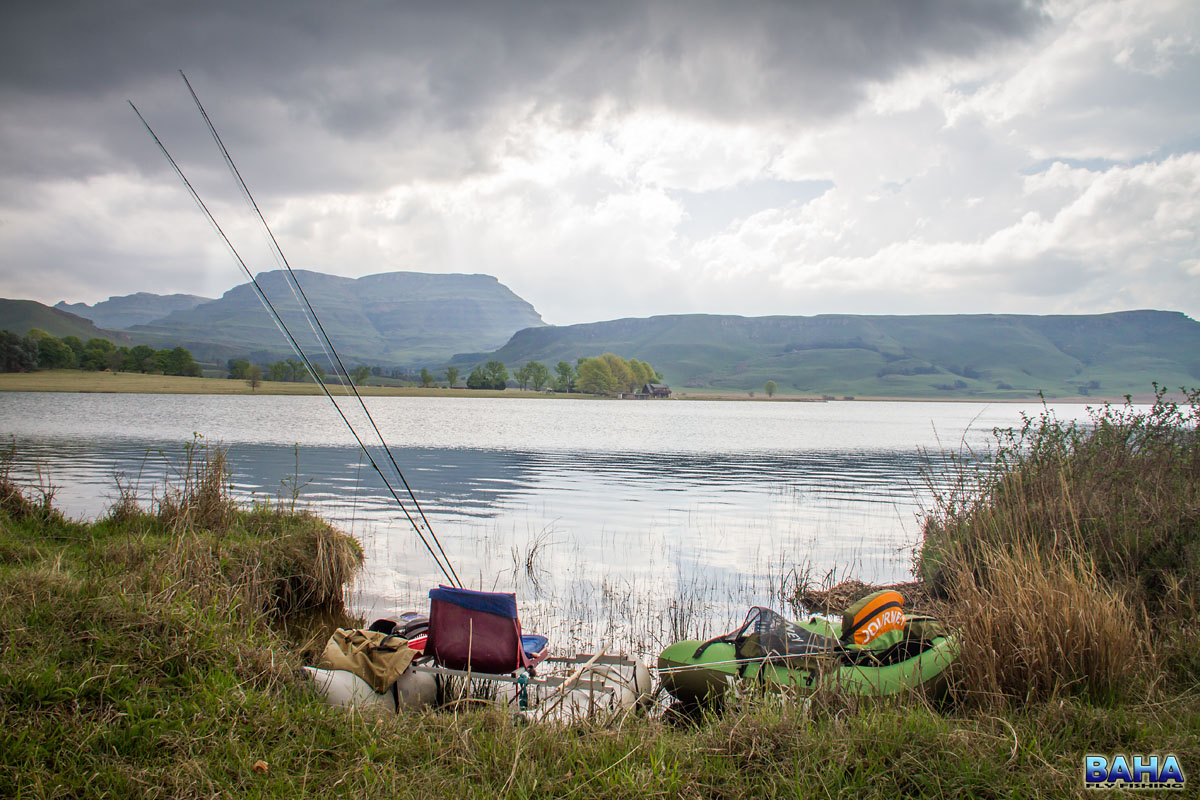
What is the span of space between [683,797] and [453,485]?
2172cm

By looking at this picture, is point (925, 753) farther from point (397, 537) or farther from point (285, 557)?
point (397, 537)

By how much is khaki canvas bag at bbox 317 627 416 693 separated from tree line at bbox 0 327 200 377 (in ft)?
244

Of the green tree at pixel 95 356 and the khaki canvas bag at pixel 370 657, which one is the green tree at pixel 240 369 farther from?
the khaki canvas bag at pixel 370 657

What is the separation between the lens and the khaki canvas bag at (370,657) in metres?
5.96

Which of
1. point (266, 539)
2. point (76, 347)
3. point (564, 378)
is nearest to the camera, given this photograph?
point (266, 539)

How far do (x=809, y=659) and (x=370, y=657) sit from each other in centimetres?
374

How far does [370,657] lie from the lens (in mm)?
6207

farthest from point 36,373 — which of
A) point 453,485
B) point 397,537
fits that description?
point 397,537

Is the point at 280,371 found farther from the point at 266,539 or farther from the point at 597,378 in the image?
the point at 266,539

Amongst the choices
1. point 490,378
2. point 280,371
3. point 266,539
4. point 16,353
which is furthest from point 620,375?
point 266,539

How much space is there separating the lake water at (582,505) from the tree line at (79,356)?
1108 inches

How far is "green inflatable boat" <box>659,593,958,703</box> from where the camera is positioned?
5.63 metres

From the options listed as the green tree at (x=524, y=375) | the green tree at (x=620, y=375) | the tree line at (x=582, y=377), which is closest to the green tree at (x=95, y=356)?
the tree line at (x=582, y=377)

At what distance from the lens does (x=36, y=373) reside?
7769 cm
